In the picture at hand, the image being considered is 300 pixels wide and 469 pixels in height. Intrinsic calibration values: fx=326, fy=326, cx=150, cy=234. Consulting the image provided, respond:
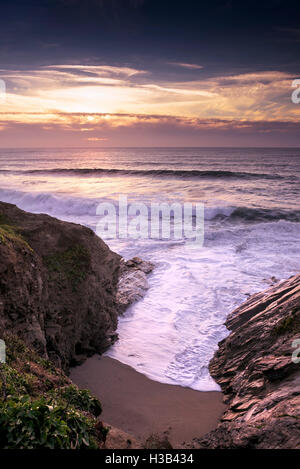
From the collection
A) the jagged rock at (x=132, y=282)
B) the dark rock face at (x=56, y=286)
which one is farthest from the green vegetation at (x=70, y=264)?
the jagged rock at (x=132, y=282)

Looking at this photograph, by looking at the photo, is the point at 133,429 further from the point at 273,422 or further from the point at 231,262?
the point at 231,262

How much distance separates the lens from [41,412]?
288 centimetres

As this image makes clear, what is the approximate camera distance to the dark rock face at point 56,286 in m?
5.27

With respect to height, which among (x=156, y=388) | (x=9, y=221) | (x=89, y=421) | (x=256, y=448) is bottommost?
(x=156, y=388)

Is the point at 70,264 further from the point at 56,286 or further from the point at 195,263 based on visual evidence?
the point at 195,263

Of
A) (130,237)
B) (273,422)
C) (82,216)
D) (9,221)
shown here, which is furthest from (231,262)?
(82,216)

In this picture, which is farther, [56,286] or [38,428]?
[56,286]

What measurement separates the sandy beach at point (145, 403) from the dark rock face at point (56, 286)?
0.62 meters

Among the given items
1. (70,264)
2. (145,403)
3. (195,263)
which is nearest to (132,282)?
(195,263)

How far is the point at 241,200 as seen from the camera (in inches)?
1147

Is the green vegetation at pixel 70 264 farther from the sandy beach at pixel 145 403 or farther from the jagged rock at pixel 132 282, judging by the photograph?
the jagged rock at pixel 132 282

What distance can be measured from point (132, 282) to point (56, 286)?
15.8 feet

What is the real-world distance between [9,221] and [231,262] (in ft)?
31.0

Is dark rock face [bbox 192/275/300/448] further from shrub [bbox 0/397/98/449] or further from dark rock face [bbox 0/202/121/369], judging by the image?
Answer: dark rock face [bbox 0/202/121/369]
